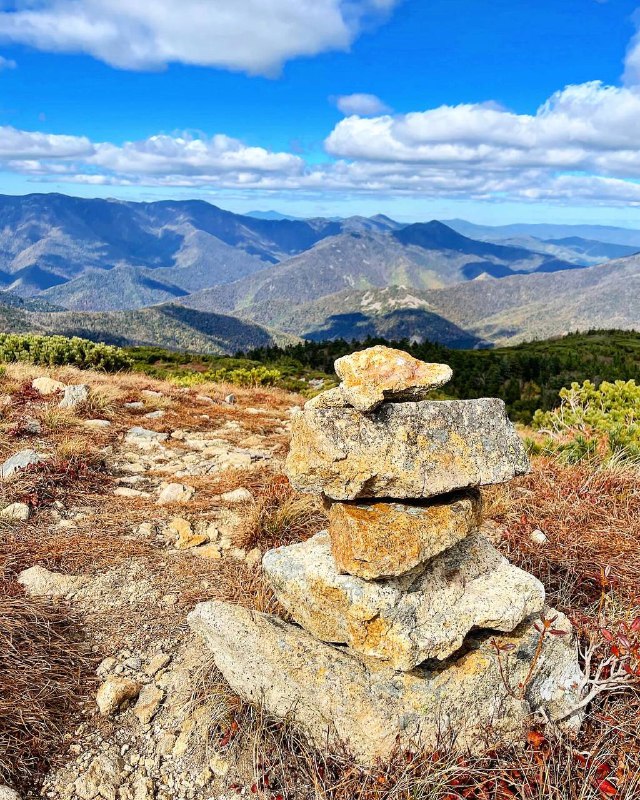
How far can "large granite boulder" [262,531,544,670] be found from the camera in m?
3.86

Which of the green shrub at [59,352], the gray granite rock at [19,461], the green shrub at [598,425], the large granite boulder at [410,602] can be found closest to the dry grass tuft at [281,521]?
the large granite boulder at [410,602]

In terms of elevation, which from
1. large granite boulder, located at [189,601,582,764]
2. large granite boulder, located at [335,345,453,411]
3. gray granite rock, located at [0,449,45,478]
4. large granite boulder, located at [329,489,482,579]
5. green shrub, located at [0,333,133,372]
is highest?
large granite boulder, located at [335,345,453,411]

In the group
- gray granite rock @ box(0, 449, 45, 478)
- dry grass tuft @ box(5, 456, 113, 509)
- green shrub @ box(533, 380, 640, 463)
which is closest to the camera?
dry grass tuft @ box(5, 456, 113, 509)

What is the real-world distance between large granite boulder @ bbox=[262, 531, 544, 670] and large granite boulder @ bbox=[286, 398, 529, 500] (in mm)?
684

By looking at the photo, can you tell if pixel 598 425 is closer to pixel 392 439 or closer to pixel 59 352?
pixel 392 439

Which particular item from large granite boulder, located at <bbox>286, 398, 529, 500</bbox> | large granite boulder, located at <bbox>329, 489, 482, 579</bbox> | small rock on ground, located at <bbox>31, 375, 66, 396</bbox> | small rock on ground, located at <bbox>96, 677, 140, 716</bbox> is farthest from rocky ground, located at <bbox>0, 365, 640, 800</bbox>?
small rock on ground, located at <bbox>31, 375, 66, 396</bbox>

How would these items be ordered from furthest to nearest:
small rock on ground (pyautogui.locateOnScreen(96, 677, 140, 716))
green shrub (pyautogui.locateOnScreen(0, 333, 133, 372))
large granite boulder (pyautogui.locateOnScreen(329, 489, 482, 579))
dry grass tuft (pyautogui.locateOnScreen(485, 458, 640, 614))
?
green shrub (pyautogui.locateOnScreen(0, 333, 133, 372))
dry grass tuft (pyautogui.locateOnScreen(485, 458, 640, 614))
small rock on ground (pyautogui.locateOnScreen(96, 677, 140, 716))
large granite boulder (pyautogui.locateOnScreen(329, 489, 482, 579))

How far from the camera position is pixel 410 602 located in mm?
3924

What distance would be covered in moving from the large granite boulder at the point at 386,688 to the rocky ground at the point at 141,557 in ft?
1.66

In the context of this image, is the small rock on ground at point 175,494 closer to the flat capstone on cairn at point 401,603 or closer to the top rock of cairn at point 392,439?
the flat capstone on cairn at point 401,603

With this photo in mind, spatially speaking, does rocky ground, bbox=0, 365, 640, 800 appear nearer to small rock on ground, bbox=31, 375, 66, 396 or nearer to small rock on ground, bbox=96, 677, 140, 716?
small rock on ground, bbox=96, 677, 140, 716

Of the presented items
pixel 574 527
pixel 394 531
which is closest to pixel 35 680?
pixel 394 531

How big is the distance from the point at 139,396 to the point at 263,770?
12126 mm

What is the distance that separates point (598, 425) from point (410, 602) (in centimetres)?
809
